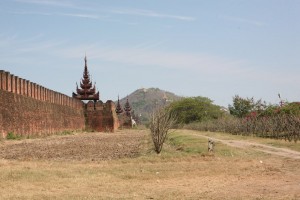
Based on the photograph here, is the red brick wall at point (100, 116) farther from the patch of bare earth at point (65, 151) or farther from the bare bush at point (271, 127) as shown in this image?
the patch of bare earth at point (65, 151)

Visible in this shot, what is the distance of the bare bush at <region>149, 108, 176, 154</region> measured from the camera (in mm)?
15102

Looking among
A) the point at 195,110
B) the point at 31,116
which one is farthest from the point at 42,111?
the point at 195,110

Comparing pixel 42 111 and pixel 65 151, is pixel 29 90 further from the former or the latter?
pixel 65 151

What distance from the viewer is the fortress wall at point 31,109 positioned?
22.8m

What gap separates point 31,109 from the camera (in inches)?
1088

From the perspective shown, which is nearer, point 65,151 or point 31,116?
point 65,151

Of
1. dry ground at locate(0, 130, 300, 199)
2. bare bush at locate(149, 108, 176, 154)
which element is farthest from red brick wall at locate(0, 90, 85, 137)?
dry ground at locate(0, 130, 300, 199)

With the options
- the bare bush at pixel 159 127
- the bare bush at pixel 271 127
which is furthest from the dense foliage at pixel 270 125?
the bare bush at pixel 159 127

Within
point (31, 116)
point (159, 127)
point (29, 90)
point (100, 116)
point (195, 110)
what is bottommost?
point (159, 127)

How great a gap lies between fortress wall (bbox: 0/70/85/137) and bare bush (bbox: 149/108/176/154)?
8.84 m

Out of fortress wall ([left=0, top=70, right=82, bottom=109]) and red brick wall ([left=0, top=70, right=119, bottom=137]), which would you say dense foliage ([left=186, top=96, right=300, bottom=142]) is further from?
fortress wall ([left=0, top=70, right=82, bottom=109])

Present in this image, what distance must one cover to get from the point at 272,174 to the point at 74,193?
15.3 ft

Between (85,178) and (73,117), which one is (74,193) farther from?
(73,117)

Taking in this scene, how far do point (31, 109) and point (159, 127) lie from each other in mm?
14147
